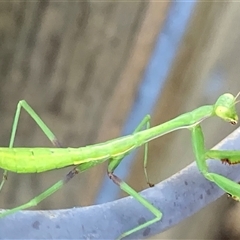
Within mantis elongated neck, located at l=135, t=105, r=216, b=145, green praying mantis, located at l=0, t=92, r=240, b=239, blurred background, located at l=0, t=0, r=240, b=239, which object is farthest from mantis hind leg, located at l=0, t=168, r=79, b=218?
blurred background, located at l=0, t=0, r=240, b=239

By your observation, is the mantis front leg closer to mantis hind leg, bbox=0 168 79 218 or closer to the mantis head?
the mantis head

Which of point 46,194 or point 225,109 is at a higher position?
point 225,109

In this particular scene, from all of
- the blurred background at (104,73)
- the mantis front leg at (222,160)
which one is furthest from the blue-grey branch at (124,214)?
the blurred background at (104,73)

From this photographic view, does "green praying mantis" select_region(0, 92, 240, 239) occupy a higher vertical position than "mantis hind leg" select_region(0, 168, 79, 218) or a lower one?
higher

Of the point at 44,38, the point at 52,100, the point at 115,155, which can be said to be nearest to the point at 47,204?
the point at 52,100

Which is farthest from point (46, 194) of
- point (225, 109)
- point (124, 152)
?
point (225, 109)

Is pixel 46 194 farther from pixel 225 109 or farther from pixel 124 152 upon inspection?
pixel 225 109
